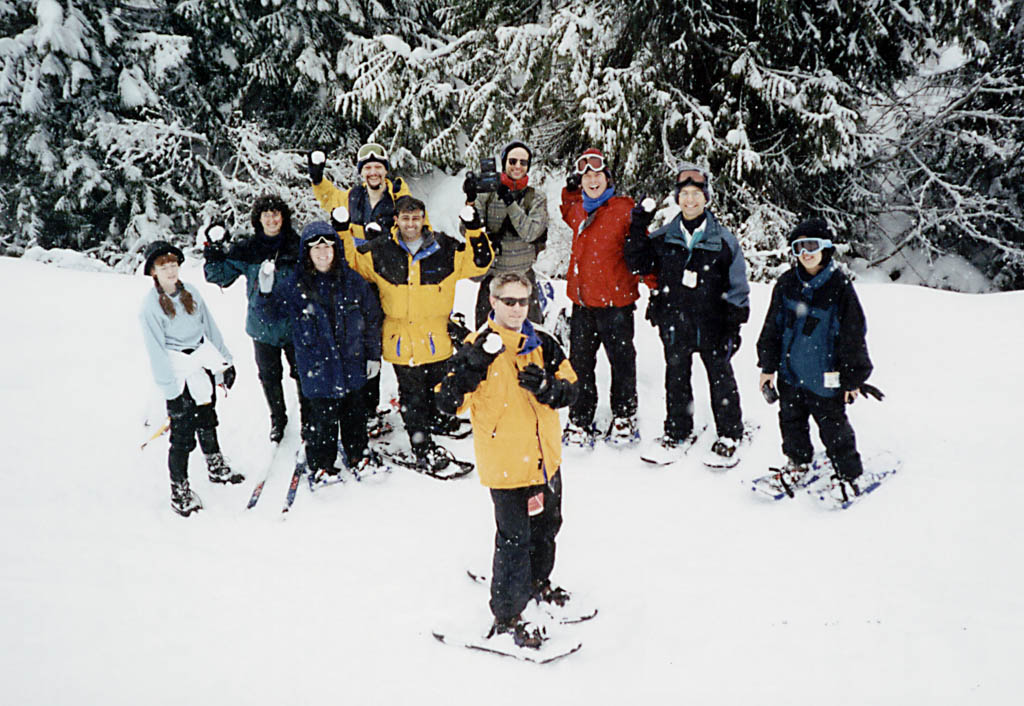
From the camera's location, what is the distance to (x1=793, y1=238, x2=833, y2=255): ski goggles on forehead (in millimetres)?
3883

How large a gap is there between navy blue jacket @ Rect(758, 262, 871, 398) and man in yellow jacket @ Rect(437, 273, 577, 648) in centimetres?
188

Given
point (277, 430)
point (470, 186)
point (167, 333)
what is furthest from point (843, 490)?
point (167, 333)

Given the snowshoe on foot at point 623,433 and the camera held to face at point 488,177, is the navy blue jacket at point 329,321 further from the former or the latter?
the snowshoe on foot at point 623,433

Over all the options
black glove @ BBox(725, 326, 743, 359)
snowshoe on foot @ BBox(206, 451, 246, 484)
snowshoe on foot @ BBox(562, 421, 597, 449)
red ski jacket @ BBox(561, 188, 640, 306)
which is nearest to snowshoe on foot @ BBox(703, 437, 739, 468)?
black glove @ BBox(725, 326, 743, 359)

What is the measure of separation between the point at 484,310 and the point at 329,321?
1.53 m

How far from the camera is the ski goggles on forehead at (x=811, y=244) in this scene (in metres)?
3.88

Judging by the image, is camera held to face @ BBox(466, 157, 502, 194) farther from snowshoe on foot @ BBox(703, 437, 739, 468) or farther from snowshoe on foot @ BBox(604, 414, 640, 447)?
snowshoe on foot @ BBox(703, 437, 739, 468)

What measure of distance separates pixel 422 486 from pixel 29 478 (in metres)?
3.22

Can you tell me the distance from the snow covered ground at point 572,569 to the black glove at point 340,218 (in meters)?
2.03

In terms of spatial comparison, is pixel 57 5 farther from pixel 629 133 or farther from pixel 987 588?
pixel 987 588

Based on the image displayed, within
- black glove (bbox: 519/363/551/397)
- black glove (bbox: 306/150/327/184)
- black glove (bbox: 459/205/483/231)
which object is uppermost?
black glove (bbox: 306/150/327/184)

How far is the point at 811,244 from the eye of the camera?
3.90m

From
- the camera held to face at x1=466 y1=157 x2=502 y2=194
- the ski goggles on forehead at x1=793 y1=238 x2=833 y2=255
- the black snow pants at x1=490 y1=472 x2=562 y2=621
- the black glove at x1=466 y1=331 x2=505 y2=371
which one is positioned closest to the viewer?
the black glove at x1=466 y1=331 x2=505 y2=371

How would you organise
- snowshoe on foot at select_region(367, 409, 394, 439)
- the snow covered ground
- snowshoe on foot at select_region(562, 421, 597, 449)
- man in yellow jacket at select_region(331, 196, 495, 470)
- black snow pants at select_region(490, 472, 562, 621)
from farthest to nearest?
1. snowshoe on foot at select_region(367, 409, 394, 439)
2. snowshoe on foot at select_region(562, 421, 597, 449)
3. man in yellow jacket at select_region(331, 196, 495, 470)
4. black snow pants at select_region(490, 472, 562, 621)
5. the snow covered ground
